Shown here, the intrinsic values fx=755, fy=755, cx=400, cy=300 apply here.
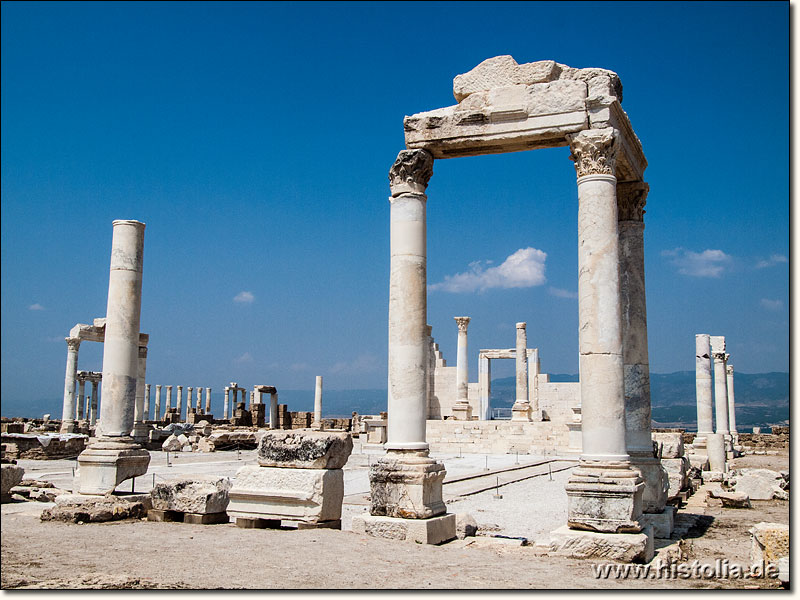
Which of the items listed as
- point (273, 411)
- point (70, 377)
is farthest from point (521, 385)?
point (70, 377)

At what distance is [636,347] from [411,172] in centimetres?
440

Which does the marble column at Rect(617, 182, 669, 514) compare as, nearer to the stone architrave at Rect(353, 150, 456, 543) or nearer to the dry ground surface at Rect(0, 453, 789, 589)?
the dry ground surface at Rect(0, 453, 789, 589)

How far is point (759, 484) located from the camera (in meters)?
15.9

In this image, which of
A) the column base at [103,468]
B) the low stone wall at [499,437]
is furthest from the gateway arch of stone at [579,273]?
the low stone wall at [499,437]

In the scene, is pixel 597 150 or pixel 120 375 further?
pixel 120 375

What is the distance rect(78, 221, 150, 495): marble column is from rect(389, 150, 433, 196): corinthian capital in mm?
5826

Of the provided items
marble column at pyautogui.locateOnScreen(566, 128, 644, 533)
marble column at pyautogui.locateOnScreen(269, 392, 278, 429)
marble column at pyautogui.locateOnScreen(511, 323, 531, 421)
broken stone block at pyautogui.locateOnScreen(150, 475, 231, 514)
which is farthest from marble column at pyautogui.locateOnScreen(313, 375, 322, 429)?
marble column at pyautogui.locateOnScreen(566, 128, 644, 533)

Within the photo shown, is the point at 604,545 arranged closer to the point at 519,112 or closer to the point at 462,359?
the point at 519,112

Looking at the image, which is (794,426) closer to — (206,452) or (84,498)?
(84,498)

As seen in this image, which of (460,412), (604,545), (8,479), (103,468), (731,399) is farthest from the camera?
(731,399)

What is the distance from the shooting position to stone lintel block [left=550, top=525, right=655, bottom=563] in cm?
835

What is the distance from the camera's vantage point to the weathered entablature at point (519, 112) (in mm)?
10055

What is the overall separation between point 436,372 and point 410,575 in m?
41.2

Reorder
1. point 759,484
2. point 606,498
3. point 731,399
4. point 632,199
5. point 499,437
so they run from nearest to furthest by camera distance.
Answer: point 606,498 < point 632,199 < point 759,484 < point 499,437 < point 731,399
